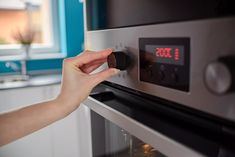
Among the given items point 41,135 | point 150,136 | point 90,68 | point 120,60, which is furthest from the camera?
point 41,135

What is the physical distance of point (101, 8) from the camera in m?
0.62

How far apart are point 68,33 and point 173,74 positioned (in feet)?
5.84

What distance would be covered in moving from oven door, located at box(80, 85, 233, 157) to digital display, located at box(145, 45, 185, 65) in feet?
0.30

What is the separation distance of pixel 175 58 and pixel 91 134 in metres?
0.40

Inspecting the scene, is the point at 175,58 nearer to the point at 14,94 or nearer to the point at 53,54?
the point at 14,94

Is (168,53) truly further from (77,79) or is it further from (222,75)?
(77,79)

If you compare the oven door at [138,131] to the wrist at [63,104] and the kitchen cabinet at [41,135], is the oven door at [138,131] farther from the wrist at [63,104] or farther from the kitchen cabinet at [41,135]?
the kitchen cabinet at [41,135]

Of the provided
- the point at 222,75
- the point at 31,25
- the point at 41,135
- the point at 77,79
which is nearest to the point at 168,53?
the point at 222,75

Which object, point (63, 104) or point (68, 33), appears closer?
point (63, 104)

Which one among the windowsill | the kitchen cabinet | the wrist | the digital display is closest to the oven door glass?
the wrist

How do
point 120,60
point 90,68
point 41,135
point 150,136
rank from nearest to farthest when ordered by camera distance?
1. point 150,136
2. point 120,60
3. point 90,68
4. point 41,135

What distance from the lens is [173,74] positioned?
37 cm

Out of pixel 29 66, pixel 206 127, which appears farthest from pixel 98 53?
pixel 29 66

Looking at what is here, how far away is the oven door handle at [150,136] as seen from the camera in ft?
1.05
